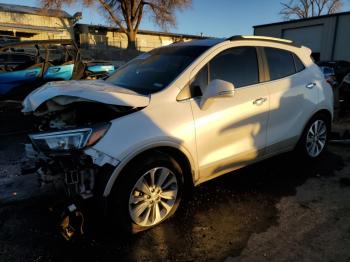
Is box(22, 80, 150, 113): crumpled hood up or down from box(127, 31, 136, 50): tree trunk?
down

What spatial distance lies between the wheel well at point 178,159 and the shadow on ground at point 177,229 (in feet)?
1.33

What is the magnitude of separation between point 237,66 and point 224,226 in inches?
68.7

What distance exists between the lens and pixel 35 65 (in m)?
9.06

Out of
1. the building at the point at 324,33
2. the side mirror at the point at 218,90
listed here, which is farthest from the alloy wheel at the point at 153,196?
the building at the point at 324,33

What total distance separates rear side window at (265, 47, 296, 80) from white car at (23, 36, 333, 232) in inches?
0.6

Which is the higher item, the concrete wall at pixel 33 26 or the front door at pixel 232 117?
the concrete wall at pixel 33 26

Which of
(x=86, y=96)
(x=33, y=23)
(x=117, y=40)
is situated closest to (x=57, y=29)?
(x=33, y=23)

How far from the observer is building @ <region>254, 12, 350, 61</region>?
78.8 feet

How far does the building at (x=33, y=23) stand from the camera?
90.2 ft

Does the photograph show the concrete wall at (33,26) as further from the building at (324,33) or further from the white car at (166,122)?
the white car at (166,122)

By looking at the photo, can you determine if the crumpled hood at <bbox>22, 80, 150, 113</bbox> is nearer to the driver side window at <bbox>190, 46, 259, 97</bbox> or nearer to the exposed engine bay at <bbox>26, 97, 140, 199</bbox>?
the exposed engine bay at <bbox>26, 97, 140, 199</bbox>

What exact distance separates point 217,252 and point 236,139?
1.25 m

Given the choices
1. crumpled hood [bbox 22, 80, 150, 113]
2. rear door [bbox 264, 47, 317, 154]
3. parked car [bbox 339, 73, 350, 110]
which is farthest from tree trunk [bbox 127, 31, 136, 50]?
crumpled hood [bbox 22, 80, 150, 113]

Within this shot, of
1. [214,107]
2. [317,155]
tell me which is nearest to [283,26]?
[317,155]
